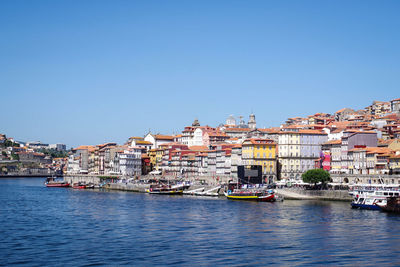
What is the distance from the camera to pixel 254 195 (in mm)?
83188

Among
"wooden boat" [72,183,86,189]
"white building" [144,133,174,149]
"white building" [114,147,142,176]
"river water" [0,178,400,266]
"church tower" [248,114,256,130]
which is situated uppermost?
"church tower" [248,114,256,130]

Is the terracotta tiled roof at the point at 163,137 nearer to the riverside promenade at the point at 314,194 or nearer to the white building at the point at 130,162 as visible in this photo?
the white building at the point at 130,162

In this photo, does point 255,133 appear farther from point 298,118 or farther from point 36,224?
point 36,224

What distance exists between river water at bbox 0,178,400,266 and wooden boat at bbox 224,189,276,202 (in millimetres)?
12277

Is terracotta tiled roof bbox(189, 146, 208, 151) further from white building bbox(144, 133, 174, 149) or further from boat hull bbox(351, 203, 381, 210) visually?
boat hull bbox(351, 203, 381, 210)

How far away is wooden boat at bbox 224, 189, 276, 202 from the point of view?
81562 millimetres

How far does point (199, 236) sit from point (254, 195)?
125 ft

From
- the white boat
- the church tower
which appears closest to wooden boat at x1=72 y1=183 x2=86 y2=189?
the church tower

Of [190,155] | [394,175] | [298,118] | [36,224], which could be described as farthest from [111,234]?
[298,118]

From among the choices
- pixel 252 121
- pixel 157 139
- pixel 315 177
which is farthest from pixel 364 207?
pixel 252 121

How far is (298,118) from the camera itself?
159 m

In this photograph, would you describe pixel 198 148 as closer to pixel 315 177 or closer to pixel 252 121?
pixel 252 121

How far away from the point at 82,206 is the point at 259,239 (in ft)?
112

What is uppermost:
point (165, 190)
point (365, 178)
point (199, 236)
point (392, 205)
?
point (365, 178)
